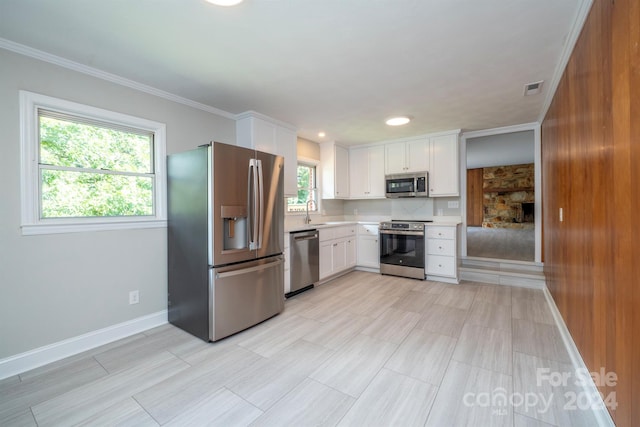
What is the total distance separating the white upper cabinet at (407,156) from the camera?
4.59m

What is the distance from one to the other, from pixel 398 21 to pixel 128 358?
323 cm

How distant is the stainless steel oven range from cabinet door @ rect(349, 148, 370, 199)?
95 centimetres

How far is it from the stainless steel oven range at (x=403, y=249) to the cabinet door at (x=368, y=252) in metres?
0.17

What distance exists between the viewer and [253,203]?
2.68m

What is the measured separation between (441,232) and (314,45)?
329 centimetres

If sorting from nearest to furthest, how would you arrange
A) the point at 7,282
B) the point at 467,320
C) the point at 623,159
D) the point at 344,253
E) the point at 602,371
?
the point at 623,159
the point at 602,371
the point at 7,282
the point at 467,320
the point at 344,253

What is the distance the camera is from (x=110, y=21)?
1749mm

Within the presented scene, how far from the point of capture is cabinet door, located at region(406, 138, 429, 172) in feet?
15.0

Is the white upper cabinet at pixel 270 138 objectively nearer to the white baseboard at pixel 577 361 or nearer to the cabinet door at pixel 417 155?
the cabinet door at pixel 417 155

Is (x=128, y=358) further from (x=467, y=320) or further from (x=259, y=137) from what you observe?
(x=467, y=320)

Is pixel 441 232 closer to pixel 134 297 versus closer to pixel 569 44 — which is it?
pixel 569 44

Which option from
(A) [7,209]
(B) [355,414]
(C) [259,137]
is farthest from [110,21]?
(B) [355,414]

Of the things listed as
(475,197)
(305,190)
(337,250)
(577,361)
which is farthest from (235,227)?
(475,197)

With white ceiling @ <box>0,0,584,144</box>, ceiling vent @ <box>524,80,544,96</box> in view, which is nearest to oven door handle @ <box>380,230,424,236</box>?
white ceiling @ <box>0,0,584,144</box>
